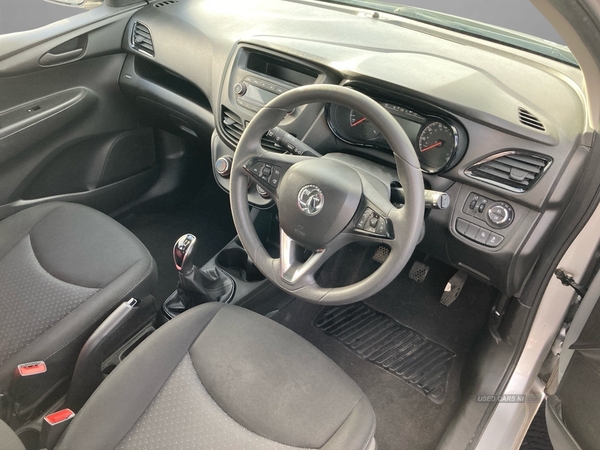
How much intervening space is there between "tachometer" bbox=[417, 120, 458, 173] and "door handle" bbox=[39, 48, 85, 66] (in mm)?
1198

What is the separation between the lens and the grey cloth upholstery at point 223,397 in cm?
100

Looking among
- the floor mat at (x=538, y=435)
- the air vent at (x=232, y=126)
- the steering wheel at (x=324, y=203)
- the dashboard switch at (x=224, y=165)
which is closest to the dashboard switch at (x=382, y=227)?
the steering wheel at (x=324, y=203)

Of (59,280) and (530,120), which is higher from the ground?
(530,120)

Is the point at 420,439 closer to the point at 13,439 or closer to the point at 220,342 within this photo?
the point at 220,342

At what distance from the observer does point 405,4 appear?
167cm

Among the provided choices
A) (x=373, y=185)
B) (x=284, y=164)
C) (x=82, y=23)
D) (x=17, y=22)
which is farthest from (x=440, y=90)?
(x=17, y=22)

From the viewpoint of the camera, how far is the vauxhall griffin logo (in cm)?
106

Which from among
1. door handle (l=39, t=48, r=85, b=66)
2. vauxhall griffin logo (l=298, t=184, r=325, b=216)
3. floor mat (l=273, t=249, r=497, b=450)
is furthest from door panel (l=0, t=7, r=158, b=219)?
vauxhall griffin logo (l=298, t=184, r=325, b=216)

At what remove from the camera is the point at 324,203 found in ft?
3.45

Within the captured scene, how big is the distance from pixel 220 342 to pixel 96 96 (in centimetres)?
113

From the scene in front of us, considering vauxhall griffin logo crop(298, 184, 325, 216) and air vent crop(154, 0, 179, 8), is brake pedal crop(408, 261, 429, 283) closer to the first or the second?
vauxhall griffin logo crop(298, 184, 325, 216)

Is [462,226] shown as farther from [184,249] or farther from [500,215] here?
[184,249]

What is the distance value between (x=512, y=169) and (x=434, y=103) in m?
0.22

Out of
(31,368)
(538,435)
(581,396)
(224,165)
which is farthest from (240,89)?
(538,435)
